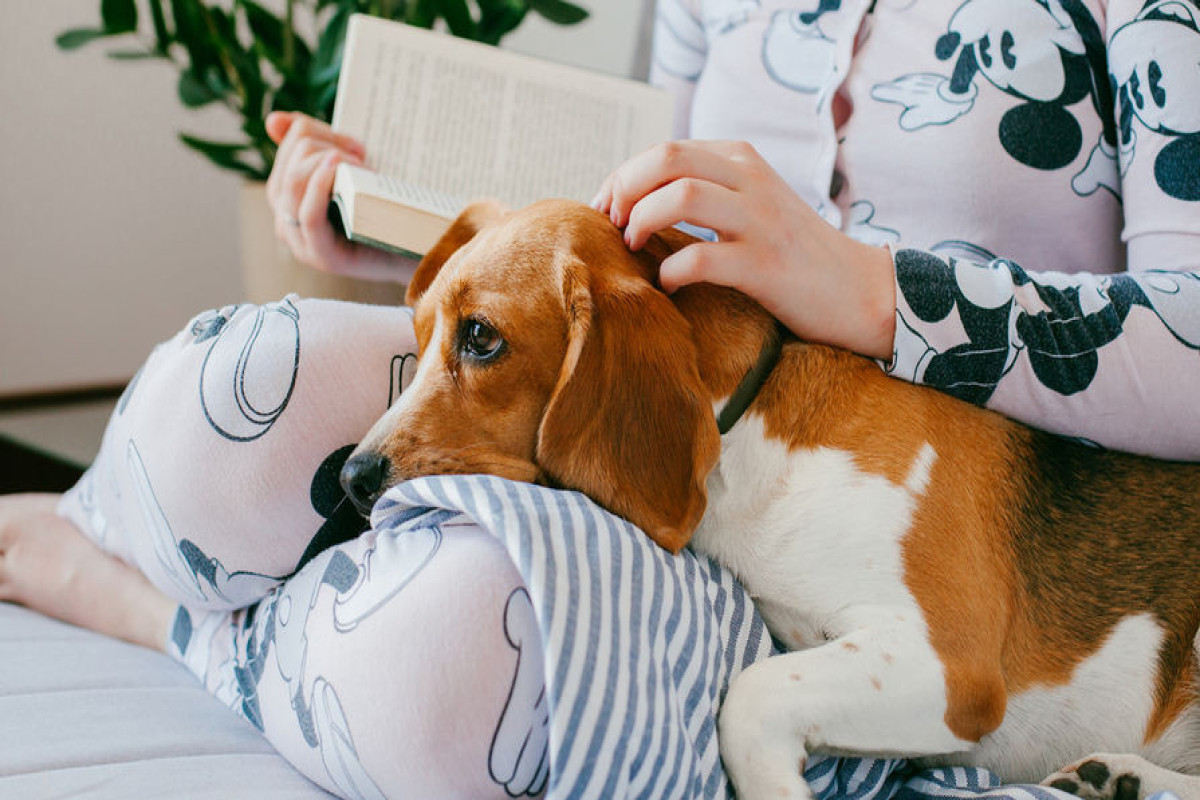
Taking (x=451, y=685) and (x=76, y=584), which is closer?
(x=451, y=685)

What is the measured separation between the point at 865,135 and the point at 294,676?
111cm

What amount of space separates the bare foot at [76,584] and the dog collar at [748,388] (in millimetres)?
809

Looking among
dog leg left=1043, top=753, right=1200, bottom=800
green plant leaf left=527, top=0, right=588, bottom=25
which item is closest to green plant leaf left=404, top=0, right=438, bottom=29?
green plant leaf left=527, top=0, right=588, bottom=25

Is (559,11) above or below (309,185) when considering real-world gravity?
above

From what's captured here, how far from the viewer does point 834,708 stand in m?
0.92

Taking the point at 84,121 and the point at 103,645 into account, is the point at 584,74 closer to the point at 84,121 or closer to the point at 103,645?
the point at 103,645

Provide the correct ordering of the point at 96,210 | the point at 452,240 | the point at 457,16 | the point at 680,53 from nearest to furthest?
1. the point at 452,240
2. the point at 680,53
3. the point at 457,16
4. the point at 96,210

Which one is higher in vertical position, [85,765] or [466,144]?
[466,144]

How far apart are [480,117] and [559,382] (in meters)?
0.84

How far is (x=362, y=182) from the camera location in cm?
139

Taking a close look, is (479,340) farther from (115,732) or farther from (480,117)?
(480,117)

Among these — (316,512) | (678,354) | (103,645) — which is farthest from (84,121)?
(678,354)

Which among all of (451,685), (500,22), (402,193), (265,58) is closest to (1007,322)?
(451,685)

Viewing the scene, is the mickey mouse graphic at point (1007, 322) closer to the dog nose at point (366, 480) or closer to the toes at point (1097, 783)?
the toes at point (1097, 783)
